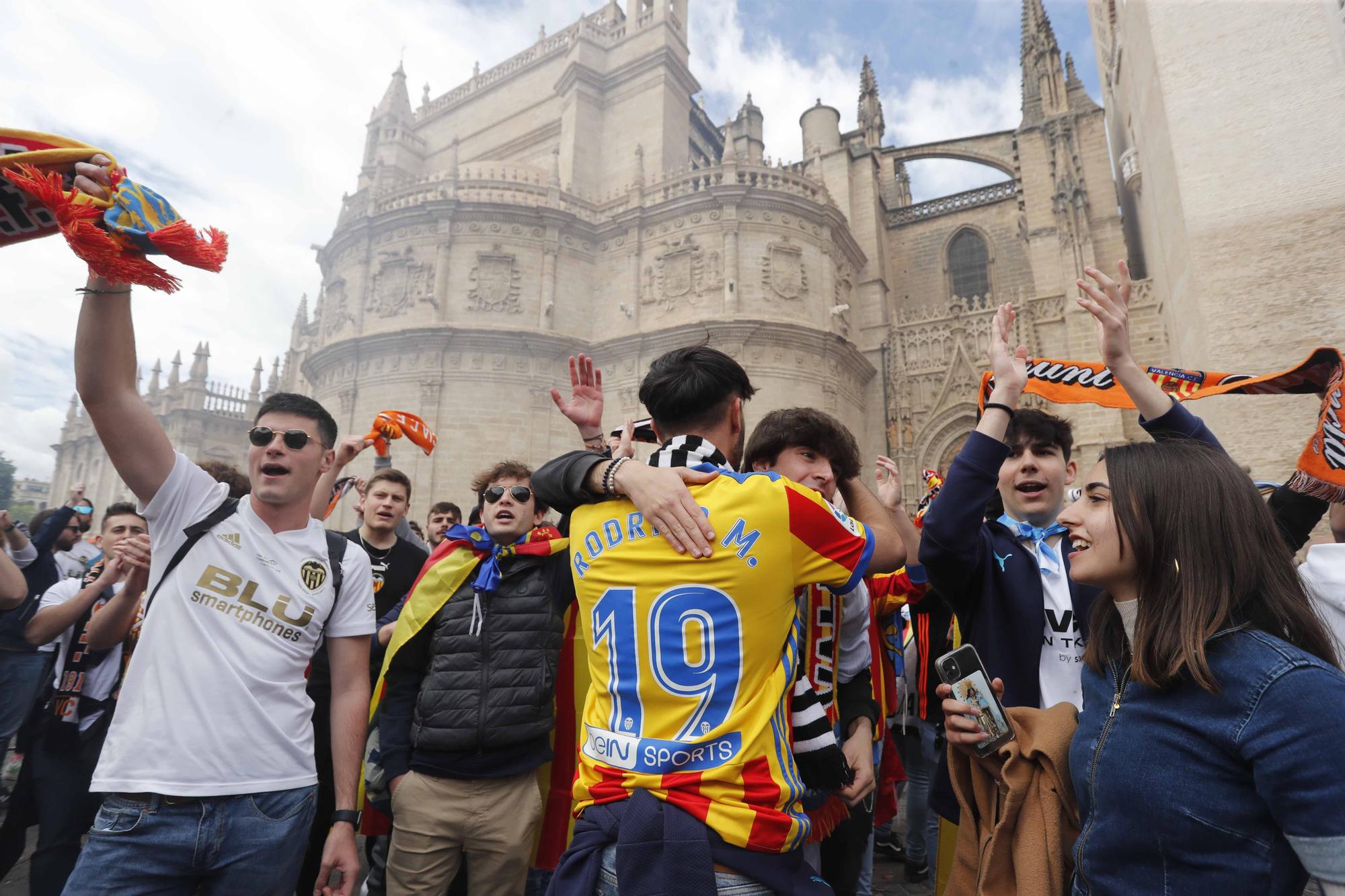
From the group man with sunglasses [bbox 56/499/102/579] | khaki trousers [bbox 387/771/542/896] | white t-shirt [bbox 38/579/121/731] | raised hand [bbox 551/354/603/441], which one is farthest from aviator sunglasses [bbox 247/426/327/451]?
man with sunglasses [bbox 56/499/102/579]

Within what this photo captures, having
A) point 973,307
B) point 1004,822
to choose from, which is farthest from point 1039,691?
point 973,307

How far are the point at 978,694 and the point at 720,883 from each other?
1.01 metres

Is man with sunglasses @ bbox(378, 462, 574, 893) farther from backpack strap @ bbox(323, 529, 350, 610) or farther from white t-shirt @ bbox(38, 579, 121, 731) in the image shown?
white t-shirt @ bbox(38, 579, 121, 731)

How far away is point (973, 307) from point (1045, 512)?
21.0m

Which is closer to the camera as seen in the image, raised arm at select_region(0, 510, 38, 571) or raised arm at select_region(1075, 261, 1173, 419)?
raised arm at select_region(1075, 261, 1173, 419)

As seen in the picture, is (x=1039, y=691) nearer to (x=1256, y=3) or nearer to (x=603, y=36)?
(x=1256, y=3)

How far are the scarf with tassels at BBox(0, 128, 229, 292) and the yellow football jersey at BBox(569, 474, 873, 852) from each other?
1.66m

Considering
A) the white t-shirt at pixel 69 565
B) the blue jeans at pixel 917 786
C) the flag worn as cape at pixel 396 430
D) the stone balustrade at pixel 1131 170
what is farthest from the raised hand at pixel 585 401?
the stone balustrade at pixel 1131 170

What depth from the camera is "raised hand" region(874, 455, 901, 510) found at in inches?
128

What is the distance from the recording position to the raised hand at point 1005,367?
2.36m

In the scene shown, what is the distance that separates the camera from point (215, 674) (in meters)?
2.24

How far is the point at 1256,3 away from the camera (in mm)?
10586

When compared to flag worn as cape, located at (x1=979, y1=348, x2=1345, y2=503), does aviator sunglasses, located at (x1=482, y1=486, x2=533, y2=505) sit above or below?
below

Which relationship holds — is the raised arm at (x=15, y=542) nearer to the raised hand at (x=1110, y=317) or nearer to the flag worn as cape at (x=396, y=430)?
the flag worn as cape at (x=396, y=430)
